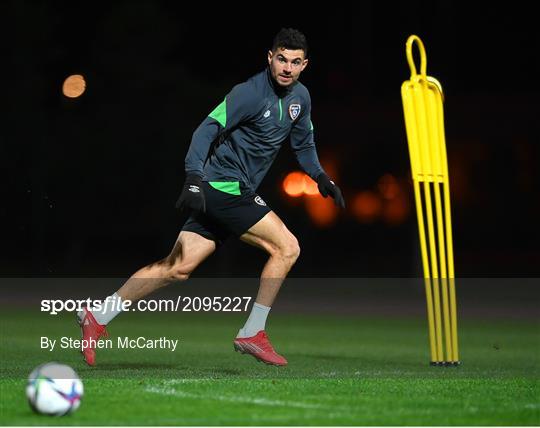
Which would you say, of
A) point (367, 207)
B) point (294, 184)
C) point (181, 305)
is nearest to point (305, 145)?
point (181, 305)

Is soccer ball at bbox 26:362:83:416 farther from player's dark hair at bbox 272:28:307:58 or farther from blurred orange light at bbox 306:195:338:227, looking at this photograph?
blurred orange light at bbox 306:195:338:227

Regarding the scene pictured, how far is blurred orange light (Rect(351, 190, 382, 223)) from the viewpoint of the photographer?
155 ft

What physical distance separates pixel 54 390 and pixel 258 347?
3454 millimetres

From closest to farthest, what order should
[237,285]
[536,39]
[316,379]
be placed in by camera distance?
[316,379]
[237,285]
[536,39]

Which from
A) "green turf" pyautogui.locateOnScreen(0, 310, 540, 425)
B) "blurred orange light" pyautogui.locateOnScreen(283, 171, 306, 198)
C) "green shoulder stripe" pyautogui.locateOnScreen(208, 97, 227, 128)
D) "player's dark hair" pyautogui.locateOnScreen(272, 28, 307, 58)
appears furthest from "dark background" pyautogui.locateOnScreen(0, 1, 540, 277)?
"green shoulder stripe" pyautogui.locateOnScreen(208, 97, 227, 128)

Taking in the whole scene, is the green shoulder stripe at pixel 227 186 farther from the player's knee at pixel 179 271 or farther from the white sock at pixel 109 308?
the white sock at pixel 109 308

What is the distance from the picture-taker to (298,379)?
1077cm

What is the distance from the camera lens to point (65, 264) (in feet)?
123

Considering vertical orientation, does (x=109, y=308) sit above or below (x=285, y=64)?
below

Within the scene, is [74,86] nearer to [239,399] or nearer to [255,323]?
[255,323]

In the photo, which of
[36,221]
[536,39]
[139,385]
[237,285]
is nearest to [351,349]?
[139,385]

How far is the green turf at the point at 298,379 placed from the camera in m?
8.57

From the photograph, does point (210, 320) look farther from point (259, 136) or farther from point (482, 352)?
point (259, 136)

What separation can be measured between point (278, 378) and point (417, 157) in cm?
243
